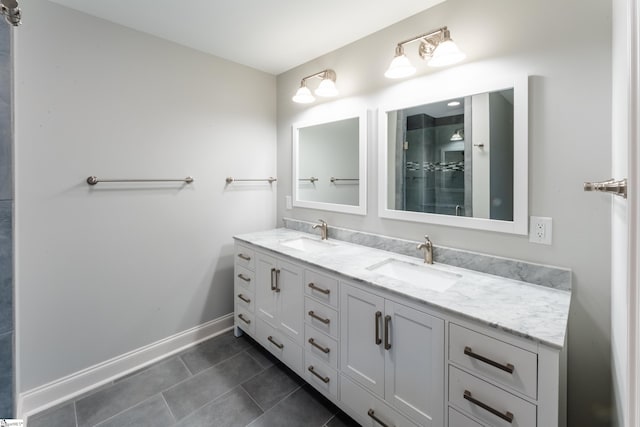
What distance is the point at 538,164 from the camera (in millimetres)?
1413

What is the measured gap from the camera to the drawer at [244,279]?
2.24 metres

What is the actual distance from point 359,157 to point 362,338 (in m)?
1.23

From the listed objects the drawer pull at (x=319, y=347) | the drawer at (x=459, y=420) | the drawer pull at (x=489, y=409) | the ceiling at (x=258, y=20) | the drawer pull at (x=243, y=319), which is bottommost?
the drawer pull at (x=243, y=319)

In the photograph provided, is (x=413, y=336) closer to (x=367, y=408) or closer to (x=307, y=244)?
(x=367, y=408)

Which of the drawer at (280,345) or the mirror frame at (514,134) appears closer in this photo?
the mirror frame at (514,134)

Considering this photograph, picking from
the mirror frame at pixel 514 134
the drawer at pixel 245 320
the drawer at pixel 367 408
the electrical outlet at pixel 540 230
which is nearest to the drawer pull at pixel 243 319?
the drawer at pixel 245 320

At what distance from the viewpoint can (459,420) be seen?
115cm

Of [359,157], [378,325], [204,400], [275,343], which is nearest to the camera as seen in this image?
[378,325]

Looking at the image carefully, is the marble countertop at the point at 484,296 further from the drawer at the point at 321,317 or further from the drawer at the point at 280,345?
the drawer at the point at 280,345

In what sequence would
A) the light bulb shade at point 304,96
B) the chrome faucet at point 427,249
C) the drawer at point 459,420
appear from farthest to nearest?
the light bulb shade at point 304,96 → the chrome faucet at point 427,249 → the drawer at point 459,420

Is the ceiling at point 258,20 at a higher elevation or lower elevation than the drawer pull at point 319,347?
higher

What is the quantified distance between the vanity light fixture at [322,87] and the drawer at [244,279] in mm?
1401

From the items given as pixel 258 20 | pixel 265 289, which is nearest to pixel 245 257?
pixel 265 289

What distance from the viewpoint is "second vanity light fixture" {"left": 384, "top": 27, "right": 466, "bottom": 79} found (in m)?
1.53
